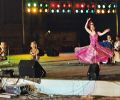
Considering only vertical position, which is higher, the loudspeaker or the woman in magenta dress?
the woman in magenta dress

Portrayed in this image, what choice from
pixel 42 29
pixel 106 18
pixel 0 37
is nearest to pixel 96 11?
pixel 106 18

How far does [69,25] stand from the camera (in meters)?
40.6

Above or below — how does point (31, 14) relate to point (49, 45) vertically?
above

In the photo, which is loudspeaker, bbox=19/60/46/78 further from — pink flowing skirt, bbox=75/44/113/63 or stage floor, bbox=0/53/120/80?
pink flowing skirt, bbox=75/44/113/63

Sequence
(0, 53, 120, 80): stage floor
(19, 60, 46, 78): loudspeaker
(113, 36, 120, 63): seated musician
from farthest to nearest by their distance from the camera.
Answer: (113, 36, 120, 63): seated musician < (0, 53, 120, 80): stage floor < (19, 60, 46, 78): loudspeaker

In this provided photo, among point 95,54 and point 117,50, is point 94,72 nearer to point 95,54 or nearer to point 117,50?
point 95,54

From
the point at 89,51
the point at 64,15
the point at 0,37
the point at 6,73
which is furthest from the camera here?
the point at 64,15

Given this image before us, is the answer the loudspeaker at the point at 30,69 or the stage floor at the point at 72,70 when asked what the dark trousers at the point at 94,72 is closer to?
the stage floor at the point at 72,70

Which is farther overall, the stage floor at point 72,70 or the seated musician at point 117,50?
the seated musician at point 117,50

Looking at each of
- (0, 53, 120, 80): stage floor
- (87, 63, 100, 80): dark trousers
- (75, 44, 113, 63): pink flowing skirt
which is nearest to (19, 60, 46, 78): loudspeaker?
(0, 53, 120, 80): stage floor

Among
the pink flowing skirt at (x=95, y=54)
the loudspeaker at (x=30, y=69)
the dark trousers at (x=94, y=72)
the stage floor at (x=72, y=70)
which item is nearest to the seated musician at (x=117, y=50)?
the stage floor at (x=72, y=70)

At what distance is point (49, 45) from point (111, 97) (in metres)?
25.1

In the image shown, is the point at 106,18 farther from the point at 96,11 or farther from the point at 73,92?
the point at 73,92

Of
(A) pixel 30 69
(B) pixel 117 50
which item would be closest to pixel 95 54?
(A) pixel 30 69
